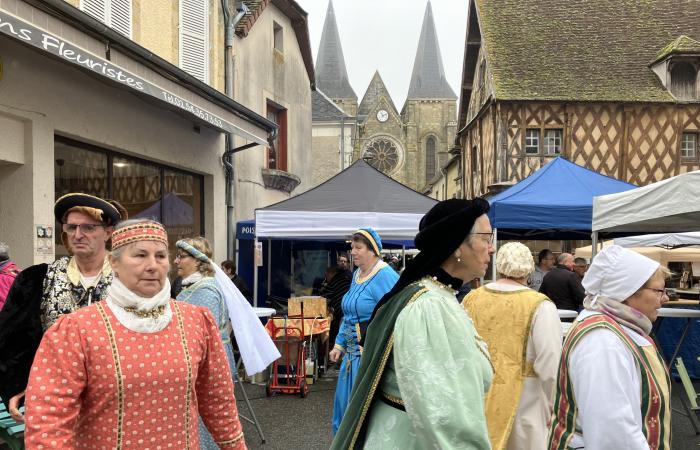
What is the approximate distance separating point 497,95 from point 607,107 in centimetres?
413

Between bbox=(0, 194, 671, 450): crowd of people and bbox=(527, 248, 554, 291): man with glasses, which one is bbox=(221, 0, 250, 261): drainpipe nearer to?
bbox=(527, 248, 554, 291): man with glasses

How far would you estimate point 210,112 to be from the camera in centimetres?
827

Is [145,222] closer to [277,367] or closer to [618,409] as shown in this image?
[618,409]

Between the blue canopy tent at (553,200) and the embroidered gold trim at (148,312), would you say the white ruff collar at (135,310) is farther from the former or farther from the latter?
the blue canopy tent at (553,200)

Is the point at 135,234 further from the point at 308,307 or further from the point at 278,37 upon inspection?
the point at 278,37

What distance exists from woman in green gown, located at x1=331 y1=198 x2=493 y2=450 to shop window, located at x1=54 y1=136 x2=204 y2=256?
6.23 meters

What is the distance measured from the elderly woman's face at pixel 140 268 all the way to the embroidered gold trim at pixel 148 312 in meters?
0.06

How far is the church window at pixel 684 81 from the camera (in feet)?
72.2

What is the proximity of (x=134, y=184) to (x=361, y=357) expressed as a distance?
25.1 ft

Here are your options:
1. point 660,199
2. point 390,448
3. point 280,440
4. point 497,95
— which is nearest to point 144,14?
point 280,440

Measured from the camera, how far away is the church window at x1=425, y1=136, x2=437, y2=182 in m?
68.0

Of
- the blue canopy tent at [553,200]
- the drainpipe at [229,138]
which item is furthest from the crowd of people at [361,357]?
the drainpipe at [229,138]

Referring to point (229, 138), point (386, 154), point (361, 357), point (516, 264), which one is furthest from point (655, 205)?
point (386, 154)

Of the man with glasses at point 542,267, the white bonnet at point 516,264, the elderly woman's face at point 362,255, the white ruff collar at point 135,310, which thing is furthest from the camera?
the man with glasses at point 542,267
